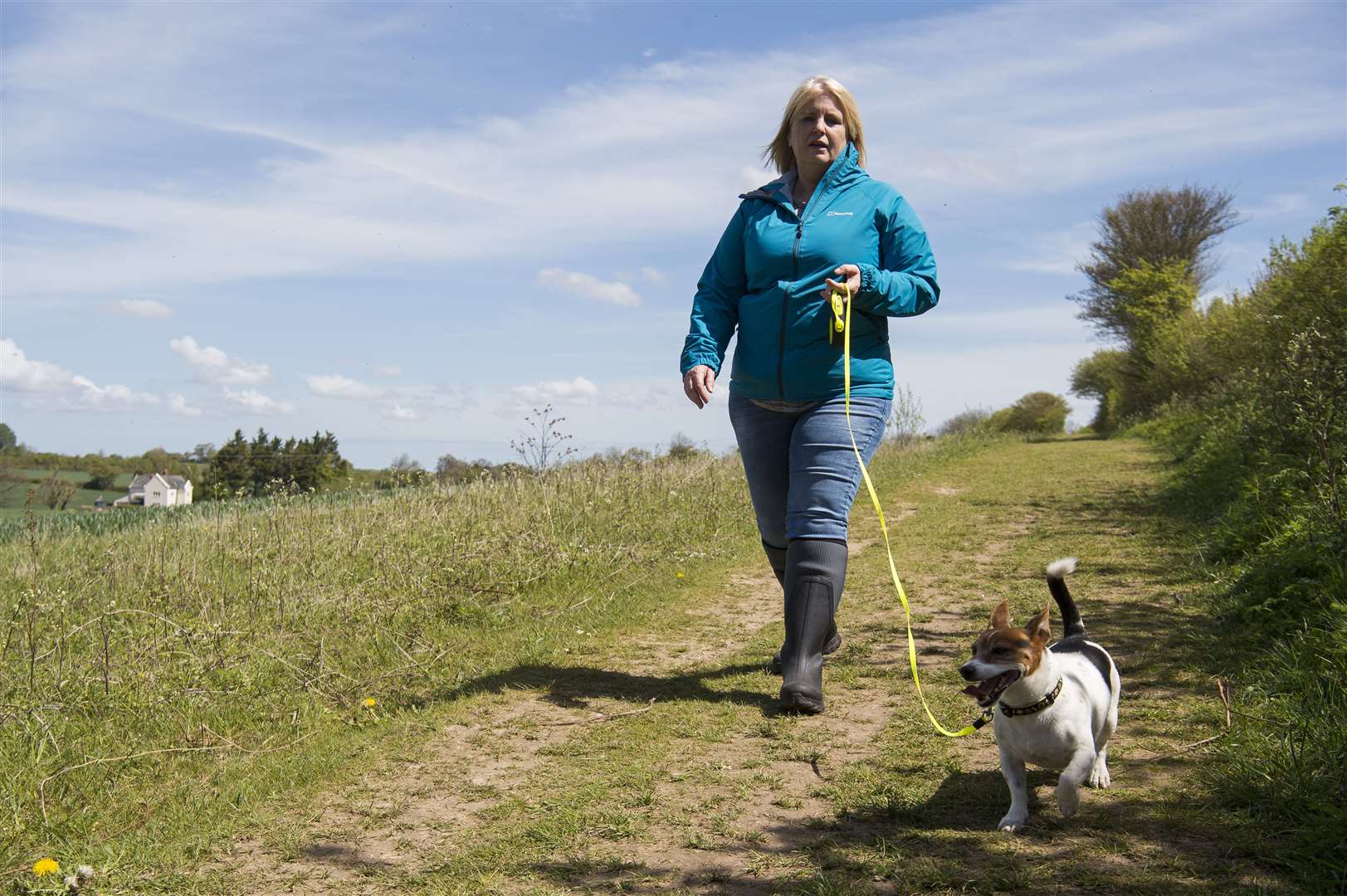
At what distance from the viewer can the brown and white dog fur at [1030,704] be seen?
274 centimetres

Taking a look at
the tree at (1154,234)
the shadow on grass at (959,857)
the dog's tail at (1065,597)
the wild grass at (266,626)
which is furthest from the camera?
the tree at (1154,234)

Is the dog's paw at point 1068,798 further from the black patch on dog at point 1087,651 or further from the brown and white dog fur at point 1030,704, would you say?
the black patch on dog at point 1087,651

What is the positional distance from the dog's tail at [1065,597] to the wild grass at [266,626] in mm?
2840

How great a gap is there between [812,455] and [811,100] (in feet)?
5.28

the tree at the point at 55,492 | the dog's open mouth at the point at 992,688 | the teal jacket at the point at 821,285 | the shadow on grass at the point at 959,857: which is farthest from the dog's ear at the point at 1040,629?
the tree at the point at 55,492

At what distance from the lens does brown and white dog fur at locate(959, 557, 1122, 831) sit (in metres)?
2.74

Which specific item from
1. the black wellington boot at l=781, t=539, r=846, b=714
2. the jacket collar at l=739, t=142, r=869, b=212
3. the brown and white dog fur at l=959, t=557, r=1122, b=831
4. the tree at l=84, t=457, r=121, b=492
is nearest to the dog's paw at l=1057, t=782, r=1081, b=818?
the brown and white dog fur at l=959, t=557, r=1122, b=831

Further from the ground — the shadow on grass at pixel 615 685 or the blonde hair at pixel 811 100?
the blonde hair at pixel 811 100

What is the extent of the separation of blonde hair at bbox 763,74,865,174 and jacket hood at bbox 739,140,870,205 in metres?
0.06

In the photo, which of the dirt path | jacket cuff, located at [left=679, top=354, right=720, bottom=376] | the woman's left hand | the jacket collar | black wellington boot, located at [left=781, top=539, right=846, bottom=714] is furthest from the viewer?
jacket cuff, located at [left=679, top=354, right=720, bottom=376]

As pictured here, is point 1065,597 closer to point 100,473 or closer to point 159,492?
point 159,492

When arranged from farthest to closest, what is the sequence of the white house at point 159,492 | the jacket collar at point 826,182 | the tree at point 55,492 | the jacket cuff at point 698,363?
1. the white house at point 159,492
2. the tree at point 55,492
3. the jacket cuff at point 698,363
4. the jacket collar at point 826,182

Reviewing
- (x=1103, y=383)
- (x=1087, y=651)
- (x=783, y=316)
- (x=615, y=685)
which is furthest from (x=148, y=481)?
(x=1103, y=383)

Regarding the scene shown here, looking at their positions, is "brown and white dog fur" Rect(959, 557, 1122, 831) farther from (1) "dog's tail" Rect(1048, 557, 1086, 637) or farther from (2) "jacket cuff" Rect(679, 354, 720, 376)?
(2) "jacket cuff" Rect(679, 354, 720, 376)
